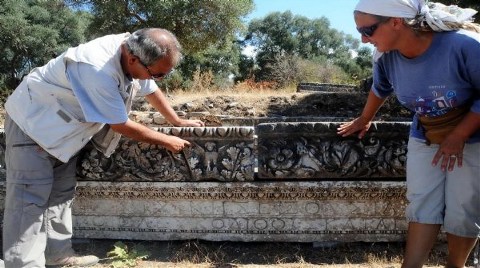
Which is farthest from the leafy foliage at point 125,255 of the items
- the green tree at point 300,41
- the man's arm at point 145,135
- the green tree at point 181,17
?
the green tree at point 300,41

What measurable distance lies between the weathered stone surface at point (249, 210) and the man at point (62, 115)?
48 centimetres

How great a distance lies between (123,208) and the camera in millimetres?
3154

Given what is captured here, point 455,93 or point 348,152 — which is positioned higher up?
point 455,93

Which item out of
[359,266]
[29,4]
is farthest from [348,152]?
[29,4]

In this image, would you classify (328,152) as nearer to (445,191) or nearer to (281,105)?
(445,191)

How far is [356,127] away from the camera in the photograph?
9.18ft


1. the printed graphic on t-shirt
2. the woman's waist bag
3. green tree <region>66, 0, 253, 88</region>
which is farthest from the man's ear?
green tree <region>66, 0, 253, 88</region>

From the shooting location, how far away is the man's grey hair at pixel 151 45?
7.89 ft

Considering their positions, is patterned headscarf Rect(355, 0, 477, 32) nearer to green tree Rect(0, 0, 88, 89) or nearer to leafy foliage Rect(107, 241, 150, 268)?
leafy foliage Rect(107, 241, 150, 268)

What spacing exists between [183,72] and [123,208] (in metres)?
26.4

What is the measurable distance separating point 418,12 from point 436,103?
17.2 inches

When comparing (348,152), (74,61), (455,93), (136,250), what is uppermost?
(74,61)

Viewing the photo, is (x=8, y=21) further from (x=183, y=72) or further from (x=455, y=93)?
(x=455, y=93)

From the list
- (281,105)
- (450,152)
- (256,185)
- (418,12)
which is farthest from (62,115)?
(281,105)
